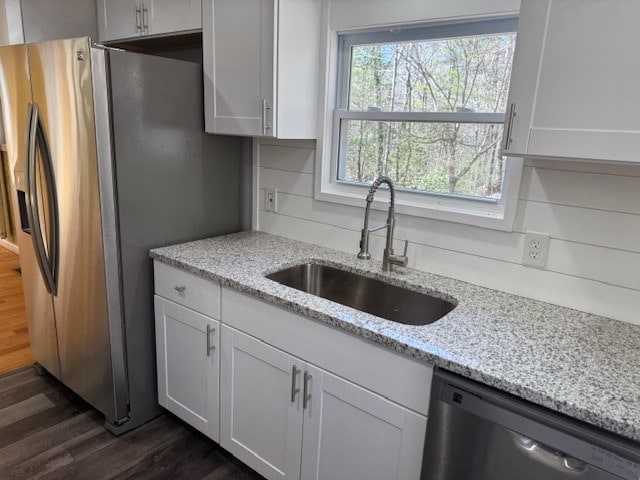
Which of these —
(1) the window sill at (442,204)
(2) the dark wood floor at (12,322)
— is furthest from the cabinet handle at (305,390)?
(2) the dark wood floor at (12,322)

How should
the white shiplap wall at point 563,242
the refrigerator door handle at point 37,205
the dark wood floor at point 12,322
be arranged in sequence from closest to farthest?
the white shiplap wall at point 563,242 < the refrigerator door handle at point 37,205 < the dark wood floor at point 12,322

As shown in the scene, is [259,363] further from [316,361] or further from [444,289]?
[444,289]

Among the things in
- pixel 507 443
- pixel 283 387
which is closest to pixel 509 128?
pixel 507 443

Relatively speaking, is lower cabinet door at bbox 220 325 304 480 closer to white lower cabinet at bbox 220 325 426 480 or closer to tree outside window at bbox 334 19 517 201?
white lower cabinet at bbox 220 325 426 480

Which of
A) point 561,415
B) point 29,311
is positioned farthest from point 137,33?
point 561,415

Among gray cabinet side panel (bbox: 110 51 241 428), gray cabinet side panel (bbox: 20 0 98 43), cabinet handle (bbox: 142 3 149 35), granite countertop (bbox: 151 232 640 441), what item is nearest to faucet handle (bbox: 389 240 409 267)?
granite countertop (bbox: 151 232 640 441)

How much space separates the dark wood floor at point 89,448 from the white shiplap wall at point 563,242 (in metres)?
1.22

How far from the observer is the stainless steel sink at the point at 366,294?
1717mm

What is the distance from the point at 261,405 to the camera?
5.61ft

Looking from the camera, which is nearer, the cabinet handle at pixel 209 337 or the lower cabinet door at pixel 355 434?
the lower cabinet door at pixel 355 434

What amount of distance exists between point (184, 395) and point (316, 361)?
0.88 metres

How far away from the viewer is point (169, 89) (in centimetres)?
197

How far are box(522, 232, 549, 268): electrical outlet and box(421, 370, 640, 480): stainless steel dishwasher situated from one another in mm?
656

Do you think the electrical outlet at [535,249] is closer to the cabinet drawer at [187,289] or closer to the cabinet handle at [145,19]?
the cabinet drawer at [187,289]
